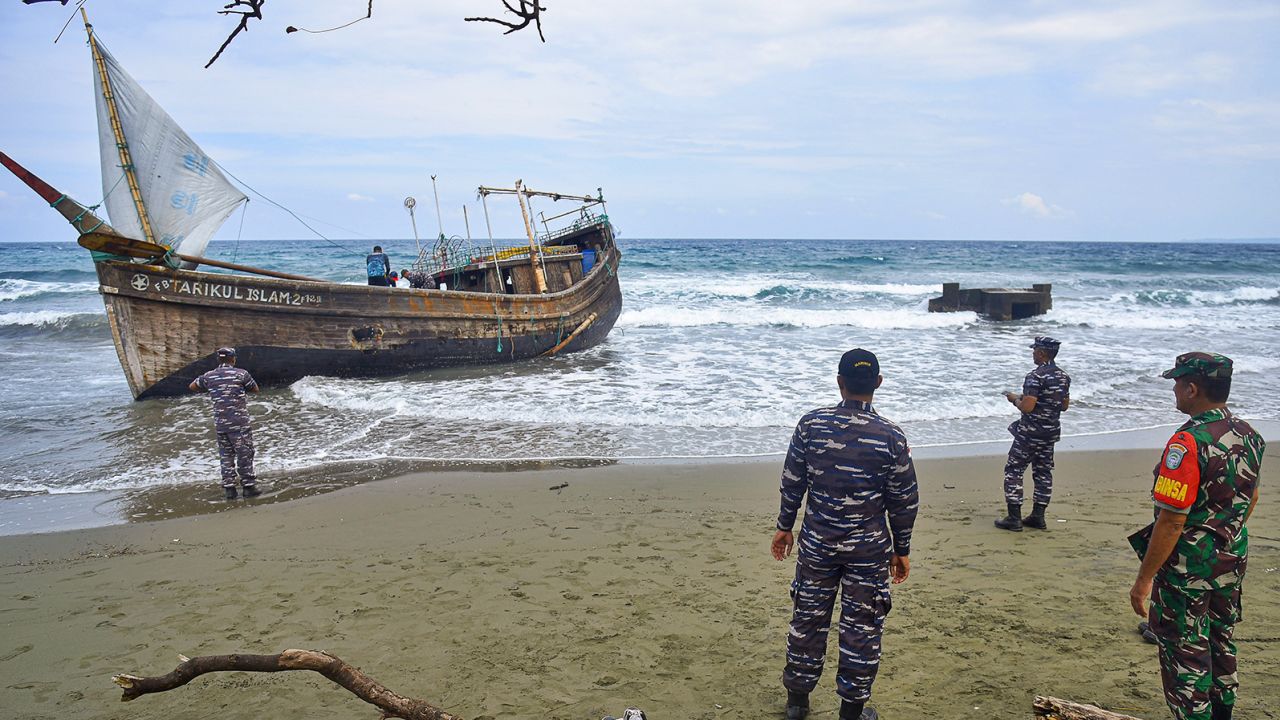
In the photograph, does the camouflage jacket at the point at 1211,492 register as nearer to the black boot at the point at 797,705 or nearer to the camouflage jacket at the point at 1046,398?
the black boot at the point at 797,705

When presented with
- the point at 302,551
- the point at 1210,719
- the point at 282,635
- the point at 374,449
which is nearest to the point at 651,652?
the point at 282,635

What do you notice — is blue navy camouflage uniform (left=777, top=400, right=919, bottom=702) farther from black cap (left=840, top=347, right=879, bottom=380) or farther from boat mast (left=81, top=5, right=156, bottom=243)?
boat mast (left=81, top=5, right=156, bottom=243)

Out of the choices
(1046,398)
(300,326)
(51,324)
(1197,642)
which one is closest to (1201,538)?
(1197,642)

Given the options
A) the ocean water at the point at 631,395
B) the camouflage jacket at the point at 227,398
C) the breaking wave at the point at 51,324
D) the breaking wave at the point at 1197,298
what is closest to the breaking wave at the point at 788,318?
the ocean water at the point at 631,395

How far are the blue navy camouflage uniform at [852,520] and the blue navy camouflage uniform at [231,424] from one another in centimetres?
607

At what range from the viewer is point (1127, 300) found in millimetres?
30281

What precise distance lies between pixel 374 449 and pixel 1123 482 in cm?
813

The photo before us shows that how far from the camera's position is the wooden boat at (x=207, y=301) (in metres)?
11.3

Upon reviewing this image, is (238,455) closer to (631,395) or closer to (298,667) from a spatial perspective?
(298,667)

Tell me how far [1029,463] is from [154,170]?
1209 cm

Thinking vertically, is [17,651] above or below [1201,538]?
below

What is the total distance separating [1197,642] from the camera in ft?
9.77

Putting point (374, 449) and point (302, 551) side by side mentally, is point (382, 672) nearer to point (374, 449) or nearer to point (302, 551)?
point (302, 551)

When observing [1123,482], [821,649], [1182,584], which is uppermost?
[1182,584]
